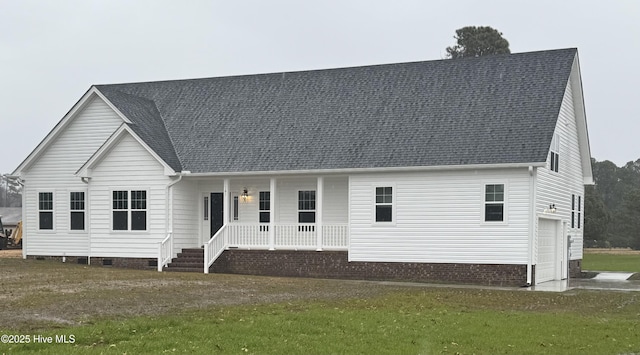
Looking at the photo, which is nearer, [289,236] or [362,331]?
[362,331]

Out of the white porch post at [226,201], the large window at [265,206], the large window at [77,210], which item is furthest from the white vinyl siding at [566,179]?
the large window at [77,210]

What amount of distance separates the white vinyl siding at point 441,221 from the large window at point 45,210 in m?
12.0

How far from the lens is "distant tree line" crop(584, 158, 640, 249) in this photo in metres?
62.8

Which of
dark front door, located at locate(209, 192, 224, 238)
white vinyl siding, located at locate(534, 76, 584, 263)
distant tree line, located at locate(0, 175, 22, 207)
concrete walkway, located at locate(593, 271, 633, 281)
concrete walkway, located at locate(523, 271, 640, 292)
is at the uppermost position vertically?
white vinyl siding, located at locate(534, 76, 584, 263)

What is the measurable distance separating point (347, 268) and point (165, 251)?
648 centimetres

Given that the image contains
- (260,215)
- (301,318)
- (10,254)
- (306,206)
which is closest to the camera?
(301,318)

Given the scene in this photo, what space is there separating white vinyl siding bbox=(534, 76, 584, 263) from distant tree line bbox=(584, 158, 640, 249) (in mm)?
32899

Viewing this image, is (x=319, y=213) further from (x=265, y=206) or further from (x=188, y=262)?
(x=188, y=262)

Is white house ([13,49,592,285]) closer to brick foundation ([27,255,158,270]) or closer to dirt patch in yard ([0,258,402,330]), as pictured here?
brick foundation ([27,255,158,270])

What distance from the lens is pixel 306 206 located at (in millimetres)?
27797

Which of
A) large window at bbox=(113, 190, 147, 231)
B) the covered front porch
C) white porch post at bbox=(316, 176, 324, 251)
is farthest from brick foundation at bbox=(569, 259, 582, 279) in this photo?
large window at bbox=(113, 190, 147, 231)

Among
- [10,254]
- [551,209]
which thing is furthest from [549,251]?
[10,254]

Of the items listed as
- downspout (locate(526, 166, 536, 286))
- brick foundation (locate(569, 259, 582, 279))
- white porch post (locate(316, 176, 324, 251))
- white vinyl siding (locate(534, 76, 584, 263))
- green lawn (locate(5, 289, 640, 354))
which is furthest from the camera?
brick foundation (locate(569, 259, 582, 279))

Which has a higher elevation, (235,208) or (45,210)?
(235,208)
